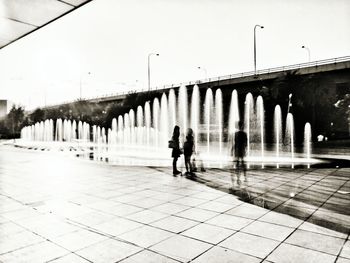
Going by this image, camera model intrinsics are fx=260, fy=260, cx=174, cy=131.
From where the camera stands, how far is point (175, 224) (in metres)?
5.21

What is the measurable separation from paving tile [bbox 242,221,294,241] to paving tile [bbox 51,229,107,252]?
8.94ft

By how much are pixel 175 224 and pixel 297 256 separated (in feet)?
7.39

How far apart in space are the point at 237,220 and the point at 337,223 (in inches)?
76.2

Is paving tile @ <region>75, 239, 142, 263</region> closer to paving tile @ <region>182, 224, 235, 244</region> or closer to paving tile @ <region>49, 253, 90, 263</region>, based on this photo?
paving tile @ <region>49, 253, 90, 263</region>

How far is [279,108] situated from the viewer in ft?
133

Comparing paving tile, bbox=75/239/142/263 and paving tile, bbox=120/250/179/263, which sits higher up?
paving tile, bbox=75/239/142/263

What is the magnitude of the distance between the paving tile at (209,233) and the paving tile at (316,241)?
3.48 feet

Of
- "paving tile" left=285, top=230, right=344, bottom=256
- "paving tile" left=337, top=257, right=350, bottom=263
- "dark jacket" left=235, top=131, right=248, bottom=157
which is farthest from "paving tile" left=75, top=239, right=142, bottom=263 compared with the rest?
"dark jacket" left=235, top=131, right=248, bottom=157

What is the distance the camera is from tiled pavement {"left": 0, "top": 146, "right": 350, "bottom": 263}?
4.04 metres

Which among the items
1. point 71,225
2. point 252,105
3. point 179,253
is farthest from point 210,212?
point 252,105

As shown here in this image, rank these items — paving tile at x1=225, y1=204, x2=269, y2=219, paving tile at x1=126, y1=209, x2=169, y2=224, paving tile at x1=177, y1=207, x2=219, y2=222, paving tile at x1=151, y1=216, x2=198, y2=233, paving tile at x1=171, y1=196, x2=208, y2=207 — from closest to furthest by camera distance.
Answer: paving tile at x1=151, y1=216, x2=198, y2=233 → paving tile at x1=126, y1=209, x2=169, y2=224 → paving tile at x1=177, y1=207, x2=219, y2=222 → paving tile at x1=225, y1=204, x2=269, y2=219 → paving tile at x1=171, y1=196, x2=208, y2=207

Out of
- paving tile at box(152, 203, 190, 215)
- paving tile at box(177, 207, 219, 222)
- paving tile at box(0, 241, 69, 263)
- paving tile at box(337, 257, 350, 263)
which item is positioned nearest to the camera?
paving tile at box(337, 257, 350, 263)

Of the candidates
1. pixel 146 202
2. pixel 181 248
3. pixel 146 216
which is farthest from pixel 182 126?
pixel 181 248

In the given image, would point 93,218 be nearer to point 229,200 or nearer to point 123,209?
point 123,209
